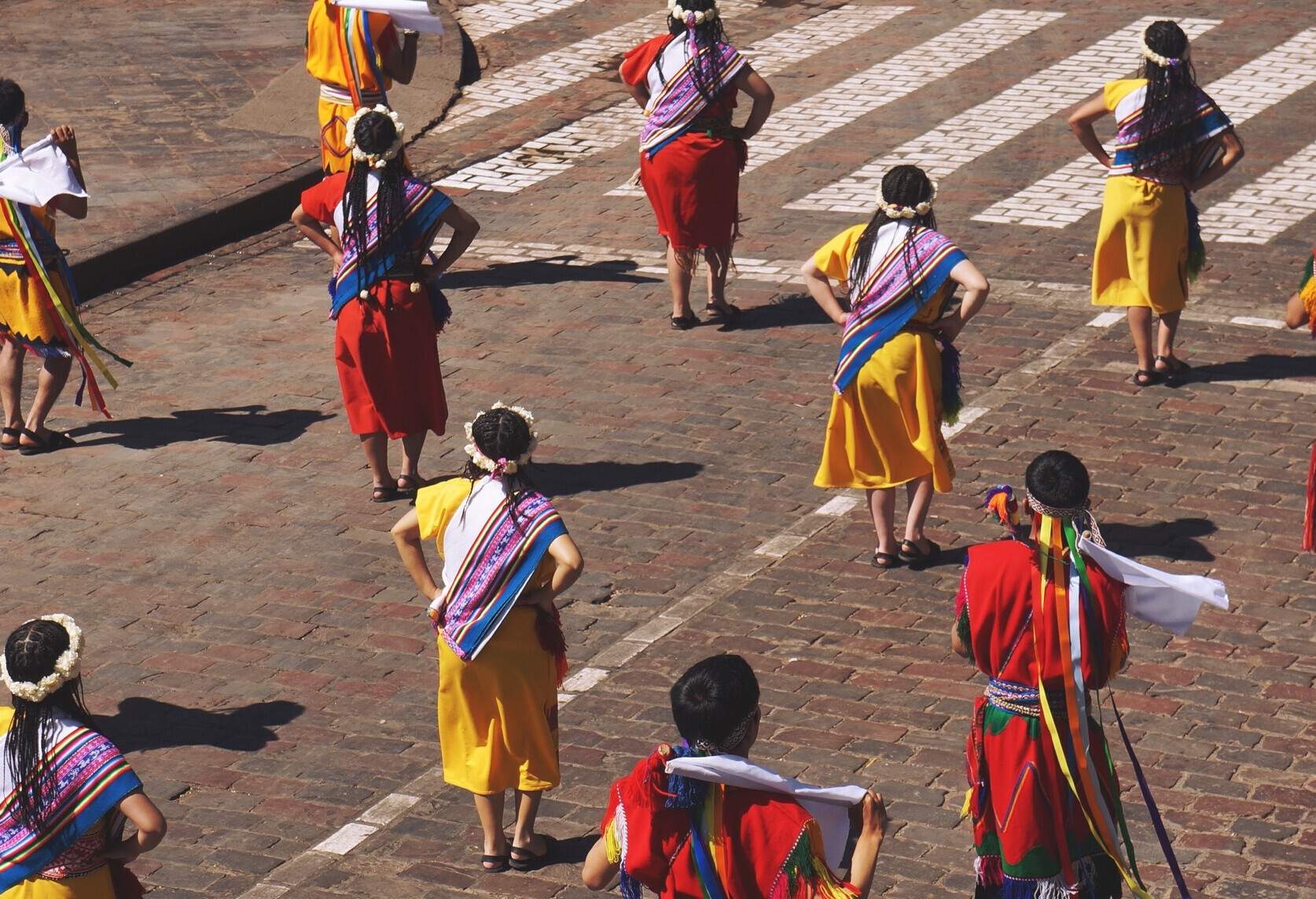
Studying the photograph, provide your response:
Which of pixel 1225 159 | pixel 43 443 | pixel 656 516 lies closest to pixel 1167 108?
pixel 1225 159

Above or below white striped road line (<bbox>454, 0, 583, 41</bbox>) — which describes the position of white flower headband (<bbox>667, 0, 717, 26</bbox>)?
above

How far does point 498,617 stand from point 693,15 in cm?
617

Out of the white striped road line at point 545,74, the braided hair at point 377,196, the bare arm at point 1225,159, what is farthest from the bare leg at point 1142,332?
the white striped road line at point 545,74

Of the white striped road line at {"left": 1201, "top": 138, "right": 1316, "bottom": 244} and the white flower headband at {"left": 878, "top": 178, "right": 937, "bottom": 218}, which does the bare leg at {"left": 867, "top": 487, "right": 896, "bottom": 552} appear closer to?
the white flower headband at {"left": 878, "top": 178, "right": 937, "bottom": 218}

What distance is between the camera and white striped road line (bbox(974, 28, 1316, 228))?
14.4m

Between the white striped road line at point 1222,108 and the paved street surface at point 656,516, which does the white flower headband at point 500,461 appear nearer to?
the paved street surface at point 656,516

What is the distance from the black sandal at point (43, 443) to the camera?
1130 centimetres

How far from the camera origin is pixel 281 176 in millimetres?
15836

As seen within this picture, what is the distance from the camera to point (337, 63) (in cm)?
1362

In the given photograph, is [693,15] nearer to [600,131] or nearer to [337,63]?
[337,63]

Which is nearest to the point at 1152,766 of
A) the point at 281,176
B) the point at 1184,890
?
the point at 1184,890

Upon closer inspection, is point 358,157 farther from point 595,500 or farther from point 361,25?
point 361,25

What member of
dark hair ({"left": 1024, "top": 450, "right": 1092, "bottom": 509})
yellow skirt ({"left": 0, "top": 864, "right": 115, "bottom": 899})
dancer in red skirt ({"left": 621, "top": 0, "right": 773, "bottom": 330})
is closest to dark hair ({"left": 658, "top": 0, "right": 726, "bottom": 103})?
dancer in red skirt ({"left": 621, "top": 0, "right": 773, "bottom": 330})

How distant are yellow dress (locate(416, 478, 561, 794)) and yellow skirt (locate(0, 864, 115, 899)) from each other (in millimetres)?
1662
